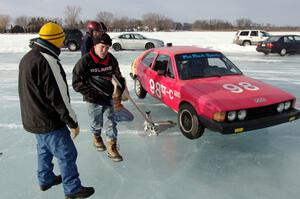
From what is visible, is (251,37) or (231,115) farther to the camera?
(251,37)

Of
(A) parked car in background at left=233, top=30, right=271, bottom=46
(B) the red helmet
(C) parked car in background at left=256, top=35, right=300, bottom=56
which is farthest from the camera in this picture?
(A) parked car in background at left=233, top=30, right=271, bottom=46

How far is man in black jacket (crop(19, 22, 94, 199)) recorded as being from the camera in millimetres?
2350

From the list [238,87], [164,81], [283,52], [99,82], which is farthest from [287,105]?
[283,52]

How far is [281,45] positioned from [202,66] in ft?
46.5

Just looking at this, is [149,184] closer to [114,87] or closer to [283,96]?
[114,87]

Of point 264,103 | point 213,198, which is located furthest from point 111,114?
point 264,103

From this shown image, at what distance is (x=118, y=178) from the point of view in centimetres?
331

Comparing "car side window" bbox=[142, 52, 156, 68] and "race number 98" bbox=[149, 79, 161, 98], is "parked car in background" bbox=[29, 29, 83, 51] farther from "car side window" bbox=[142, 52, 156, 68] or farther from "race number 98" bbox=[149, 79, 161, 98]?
"race number 98" bbox=[149, 79, 161, 98]

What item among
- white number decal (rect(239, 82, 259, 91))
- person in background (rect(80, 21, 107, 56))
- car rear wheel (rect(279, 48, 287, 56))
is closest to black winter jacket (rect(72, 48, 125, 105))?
person in background (rect(80, 21, 107, 56))

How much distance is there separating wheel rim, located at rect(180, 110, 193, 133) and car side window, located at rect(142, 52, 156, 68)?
2.01 m

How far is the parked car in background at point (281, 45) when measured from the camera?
16.7m

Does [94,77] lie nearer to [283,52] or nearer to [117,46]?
[283,52]

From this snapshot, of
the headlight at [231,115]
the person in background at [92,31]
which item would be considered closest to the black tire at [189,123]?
the headlight at [231,115]

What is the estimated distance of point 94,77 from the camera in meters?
3.45
